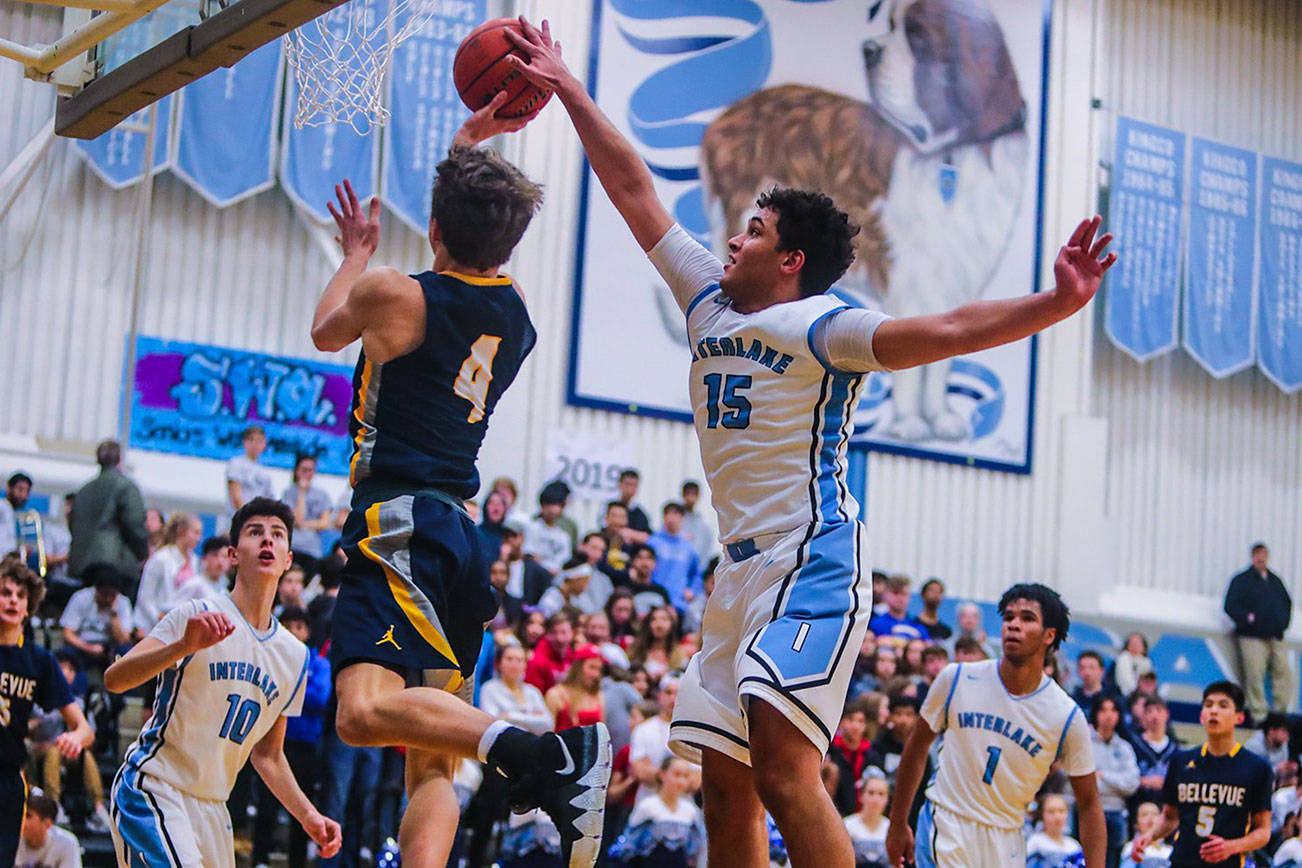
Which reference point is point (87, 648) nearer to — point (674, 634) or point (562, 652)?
point (562, 652)

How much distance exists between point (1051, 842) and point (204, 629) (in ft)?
24.5

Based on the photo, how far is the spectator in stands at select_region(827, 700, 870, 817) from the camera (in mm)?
11445

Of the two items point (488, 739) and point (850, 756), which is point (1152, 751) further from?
point (488, 739)

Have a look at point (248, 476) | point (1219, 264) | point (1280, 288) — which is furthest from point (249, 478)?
point (1280, 288)

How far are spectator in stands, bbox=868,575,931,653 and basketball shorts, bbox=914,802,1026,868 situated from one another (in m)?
6.28

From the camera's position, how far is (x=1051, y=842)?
11359mm

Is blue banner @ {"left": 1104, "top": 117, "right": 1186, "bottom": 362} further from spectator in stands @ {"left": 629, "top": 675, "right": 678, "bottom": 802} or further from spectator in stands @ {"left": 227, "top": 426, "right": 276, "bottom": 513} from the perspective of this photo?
spectator in stands @ {"left": 629, "top": 675, "right": 678, "bottom": 802}

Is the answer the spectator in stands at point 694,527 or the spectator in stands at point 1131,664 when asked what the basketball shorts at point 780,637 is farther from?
the spectator in stands at point 1131,664

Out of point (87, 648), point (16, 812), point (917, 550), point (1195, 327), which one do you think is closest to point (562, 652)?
point (87, 648)

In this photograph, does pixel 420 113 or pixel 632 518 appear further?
pixel 420 113

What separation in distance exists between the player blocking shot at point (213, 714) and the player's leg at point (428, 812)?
1.12 meters

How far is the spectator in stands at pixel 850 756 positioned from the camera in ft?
37.6

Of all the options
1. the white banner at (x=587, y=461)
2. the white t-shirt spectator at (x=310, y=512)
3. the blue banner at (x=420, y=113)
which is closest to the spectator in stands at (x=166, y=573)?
the white t-shirt spectator at (x=310, y=512)

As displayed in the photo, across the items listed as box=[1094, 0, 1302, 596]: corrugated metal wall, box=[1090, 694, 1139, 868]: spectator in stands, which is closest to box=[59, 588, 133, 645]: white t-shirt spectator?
box=[1090, 694, 1139, 868]: spectator in stands
